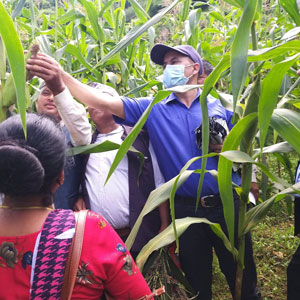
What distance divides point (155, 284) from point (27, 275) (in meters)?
0.55

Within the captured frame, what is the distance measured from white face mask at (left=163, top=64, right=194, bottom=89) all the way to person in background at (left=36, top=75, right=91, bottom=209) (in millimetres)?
442

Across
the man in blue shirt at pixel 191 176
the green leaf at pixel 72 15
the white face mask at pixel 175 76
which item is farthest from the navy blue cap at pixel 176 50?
the green leaf at pixel 72 15

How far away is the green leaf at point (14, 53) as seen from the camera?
23.4 inches

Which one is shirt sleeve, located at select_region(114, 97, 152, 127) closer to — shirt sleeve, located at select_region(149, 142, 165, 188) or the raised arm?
the raised arm

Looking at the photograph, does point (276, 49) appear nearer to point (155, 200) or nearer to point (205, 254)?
point (155, 200)

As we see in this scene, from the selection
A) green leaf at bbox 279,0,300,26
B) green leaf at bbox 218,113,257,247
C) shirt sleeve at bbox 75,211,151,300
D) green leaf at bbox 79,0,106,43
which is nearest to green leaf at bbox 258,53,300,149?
green leaf at bbox 218,113,257,247

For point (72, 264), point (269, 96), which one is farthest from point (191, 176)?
point (72, 264)

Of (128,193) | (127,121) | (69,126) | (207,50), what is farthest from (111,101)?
(207,50)

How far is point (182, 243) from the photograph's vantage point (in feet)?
5.15

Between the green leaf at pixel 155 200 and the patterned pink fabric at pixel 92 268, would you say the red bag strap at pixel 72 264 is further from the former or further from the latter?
the green leaf at pixel 155 200

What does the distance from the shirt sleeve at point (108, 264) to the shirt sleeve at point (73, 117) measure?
1.82ft

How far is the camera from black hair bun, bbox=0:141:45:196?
0.75 m

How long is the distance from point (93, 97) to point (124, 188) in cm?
37

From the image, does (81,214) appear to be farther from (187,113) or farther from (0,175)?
(187,113)
